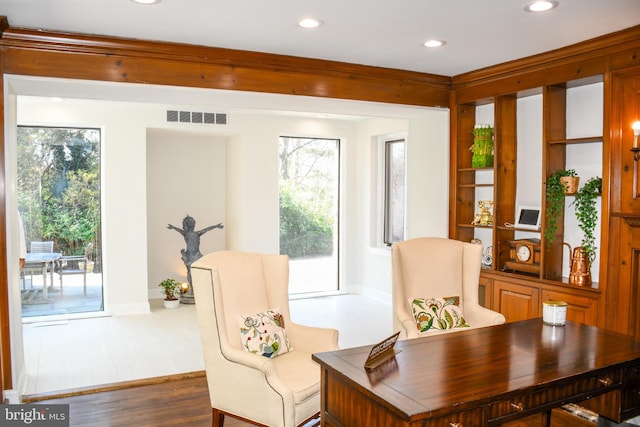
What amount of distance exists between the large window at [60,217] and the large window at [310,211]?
2.51 meters

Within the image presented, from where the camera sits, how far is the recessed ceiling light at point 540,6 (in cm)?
295

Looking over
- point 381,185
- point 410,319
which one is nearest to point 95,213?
point 381,185

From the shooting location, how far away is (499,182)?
461 cm

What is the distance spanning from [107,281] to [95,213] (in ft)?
2.85

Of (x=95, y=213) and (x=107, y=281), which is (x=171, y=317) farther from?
(x=95, y=213)

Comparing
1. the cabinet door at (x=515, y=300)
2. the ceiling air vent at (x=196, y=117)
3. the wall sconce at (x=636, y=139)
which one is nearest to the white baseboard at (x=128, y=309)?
the ceiling air vent at (x=196, y=117)

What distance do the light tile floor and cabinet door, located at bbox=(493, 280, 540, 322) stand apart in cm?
139


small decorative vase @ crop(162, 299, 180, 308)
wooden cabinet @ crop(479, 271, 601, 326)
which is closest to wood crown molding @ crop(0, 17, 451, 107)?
wooden cabinet @ crop(479, 271, 601, 326)

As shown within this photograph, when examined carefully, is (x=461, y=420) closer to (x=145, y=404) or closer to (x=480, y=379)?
(x=480, y=379)

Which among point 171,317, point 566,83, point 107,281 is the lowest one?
point 171,317

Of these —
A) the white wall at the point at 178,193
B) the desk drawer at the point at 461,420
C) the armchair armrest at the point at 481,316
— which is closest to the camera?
the desk drawer at the point at 461,420

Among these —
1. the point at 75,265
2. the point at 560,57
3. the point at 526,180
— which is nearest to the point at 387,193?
the point at 526,180

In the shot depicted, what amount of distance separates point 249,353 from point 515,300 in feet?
8.31

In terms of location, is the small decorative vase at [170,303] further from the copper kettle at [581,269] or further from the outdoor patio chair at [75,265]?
the copper kettle at [581,269]
